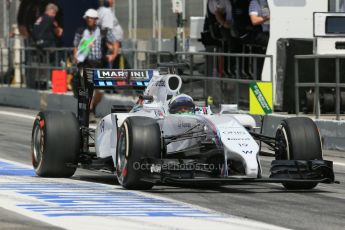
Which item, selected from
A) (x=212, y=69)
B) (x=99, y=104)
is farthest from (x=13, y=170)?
(x=99, y=104)

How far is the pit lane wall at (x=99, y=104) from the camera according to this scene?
18.9 metres

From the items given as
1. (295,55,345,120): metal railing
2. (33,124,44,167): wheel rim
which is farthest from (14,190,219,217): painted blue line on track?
(295,55,345,120): metal railing

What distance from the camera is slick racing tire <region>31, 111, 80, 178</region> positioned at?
→ 44.8 feet

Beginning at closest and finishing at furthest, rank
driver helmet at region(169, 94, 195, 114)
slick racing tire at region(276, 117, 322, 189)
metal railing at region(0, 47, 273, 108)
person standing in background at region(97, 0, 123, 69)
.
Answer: slick racing tire at region(276, 117, 322, 189), driver helmet at region(169, 94, 195, 114), metal railing at region(0, 47, 273, 108), person standing in background at region(97, 0, 123, 69)

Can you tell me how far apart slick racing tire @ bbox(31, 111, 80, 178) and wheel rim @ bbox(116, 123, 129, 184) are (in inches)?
42.0

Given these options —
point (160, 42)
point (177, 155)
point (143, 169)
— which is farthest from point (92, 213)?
point (160, 42)

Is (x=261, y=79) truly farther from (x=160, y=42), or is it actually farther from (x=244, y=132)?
(x=244, y=132)

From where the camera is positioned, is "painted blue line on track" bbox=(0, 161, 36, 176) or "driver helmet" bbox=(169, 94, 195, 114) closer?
"driver helmet" bbox=(169, 94, 195, 114)

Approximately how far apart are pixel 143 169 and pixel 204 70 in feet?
36.8

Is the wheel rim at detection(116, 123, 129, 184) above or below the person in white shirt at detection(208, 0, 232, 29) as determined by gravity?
below

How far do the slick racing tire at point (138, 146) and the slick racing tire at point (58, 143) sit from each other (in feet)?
4.60

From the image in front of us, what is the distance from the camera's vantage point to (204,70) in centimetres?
2327

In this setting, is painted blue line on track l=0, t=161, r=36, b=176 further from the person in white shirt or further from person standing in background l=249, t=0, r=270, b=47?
the person in white shirt

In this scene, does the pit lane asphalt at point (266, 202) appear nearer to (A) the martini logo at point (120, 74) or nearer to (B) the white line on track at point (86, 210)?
(B) the white line on track at point (86, 210)
